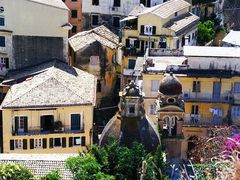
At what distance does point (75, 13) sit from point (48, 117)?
22.6 meters

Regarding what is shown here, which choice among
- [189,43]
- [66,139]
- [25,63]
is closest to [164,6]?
[189,43]

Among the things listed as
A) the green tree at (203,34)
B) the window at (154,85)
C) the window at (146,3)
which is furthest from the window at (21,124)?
the green tree at (203,34)

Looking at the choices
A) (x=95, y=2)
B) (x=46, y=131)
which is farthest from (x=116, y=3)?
(x=46, y=131)

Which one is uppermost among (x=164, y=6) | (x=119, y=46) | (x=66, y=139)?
(x=164, y=6)

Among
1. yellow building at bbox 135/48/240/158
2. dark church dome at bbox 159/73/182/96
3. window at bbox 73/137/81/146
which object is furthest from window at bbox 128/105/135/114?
window at bbox 73/137/81/146

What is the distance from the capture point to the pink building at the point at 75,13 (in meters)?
69.4

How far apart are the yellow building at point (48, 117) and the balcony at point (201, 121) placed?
782 centimetres

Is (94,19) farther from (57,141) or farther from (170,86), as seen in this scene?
(170,86)

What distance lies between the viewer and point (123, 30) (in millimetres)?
61281

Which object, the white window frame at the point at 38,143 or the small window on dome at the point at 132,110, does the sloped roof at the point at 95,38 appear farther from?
the small window on dome at the point at 132,110

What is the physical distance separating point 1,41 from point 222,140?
2502 centimetres

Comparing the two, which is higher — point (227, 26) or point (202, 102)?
point (227, 26)

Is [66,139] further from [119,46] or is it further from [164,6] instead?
[164,6]

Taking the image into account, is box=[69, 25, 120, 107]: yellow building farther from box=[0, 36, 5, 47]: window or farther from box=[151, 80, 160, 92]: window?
box=[151, 80, 160, 92]: window
